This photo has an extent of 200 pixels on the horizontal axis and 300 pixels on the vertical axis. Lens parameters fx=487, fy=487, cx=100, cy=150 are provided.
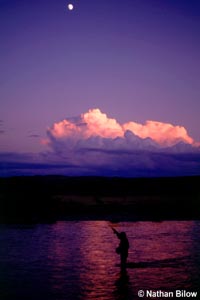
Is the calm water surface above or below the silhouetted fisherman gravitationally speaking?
below

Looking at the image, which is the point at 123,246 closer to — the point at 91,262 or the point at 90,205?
the point at 91,262

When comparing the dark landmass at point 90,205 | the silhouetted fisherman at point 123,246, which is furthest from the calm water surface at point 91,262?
the dark landmass at point 90,205

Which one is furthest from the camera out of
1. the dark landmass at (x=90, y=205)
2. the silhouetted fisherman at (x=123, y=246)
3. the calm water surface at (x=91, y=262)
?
the dark landmass at (x=90, y=205)

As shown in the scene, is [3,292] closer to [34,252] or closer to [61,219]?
[34,252]

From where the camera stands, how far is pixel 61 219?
6188 centimetres

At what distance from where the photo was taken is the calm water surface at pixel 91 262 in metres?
25.6

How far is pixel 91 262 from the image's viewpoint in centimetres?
3328

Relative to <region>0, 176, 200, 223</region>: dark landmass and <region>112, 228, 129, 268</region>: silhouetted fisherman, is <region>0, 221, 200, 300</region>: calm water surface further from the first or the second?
<region>0, 176, 200, 223</region>: dark landmass

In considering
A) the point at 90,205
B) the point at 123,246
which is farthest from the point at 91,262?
the point at 90,205

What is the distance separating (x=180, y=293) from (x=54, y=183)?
89200 millimetres

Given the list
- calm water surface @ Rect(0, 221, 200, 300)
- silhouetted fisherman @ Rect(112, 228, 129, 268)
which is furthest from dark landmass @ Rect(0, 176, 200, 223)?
silhouetted fisherman @ Rect(112, 228, 129, 268)

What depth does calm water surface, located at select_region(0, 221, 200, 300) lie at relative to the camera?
2556cm

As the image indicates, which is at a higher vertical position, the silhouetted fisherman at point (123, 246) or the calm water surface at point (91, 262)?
the silhouetted fisherman at point (123, 246)

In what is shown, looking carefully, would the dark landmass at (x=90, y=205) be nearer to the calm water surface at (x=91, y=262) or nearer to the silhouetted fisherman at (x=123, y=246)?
the calm water surface at (x=91, y=262)
